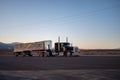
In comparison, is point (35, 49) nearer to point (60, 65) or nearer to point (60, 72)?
point (60, 65)

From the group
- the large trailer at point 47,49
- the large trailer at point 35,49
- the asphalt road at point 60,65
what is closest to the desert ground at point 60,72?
the asphalt road at point 60,65

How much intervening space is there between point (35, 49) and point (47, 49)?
436cm

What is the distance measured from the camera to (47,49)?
167 ft

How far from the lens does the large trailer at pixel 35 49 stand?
167ft

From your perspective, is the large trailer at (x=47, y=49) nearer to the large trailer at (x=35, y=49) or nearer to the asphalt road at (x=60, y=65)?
the large trailer at (x=35, y=49)

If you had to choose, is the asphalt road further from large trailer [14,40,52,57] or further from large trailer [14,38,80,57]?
large trailer [14,40,52,57]

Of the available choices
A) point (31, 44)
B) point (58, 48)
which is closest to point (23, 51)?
point (31, 44)

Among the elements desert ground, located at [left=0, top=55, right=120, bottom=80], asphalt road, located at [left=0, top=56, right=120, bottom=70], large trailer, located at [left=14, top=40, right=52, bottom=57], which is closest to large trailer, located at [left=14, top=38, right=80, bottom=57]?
large trailer, located at [left=14, top=40, right=52, bottom=57]

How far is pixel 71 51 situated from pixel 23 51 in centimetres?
1578

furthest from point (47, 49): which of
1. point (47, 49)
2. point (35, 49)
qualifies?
point (35, 49)

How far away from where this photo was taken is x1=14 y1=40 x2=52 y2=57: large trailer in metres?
50.9

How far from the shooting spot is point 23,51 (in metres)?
57.6

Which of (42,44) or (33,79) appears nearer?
(33,79)

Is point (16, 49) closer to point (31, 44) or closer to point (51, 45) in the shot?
point (31, 44)
